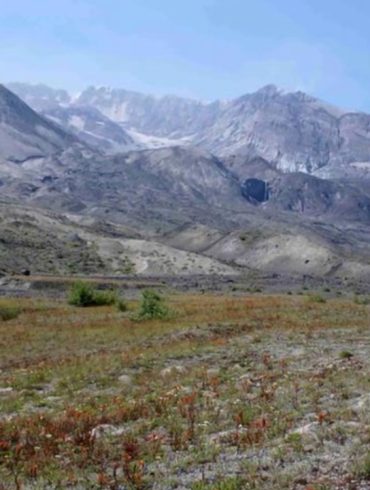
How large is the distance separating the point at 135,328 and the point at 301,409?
2470 cm

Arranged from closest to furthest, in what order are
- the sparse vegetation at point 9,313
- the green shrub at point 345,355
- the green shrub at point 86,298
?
the green shrub at point 345,355 → the sparse vegetation at point 9,313 → the green shrub at point 86,298

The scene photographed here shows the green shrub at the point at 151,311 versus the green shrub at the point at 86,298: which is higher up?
the green shrub at the point at 151,311

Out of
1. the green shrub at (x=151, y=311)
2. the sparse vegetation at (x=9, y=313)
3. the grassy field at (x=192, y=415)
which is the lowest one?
the sparse vegetation at (x=9, y=313)

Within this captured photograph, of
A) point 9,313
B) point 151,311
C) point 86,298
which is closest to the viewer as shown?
point 151,311

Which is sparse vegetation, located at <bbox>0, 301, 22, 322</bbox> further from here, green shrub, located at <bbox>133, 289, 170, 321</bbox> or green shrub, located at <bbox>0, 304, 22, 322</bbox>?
green shrub, located at <bbox>133, 289, 170, 321</bbox>

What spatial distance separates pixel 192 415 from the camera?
48.0 feet

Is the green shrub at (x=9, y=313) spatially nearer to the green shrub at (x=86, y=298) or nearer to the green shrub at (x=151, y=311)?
the green shrub at (x=86, y=298)

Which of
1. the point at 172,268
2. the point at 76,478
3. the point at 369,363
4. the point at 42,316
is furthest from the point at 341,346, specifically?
the point at 172,268

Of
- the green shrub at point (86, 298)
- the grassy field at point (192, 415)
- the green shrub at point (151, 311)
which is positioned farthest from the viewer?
the green shrub at point (86, 298)

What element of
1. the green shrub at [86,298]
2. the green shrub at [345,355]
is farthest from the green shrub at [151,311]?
the green shrub at [345,355]

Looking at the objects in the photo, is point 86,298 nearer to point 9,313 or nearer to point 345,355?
point 9,313

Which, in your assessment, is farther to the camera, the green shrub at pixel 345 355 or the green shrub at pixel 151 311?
the green shrub at pixel 151 311

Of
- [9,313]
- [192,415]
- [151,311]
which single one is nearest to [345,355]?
[192,415]

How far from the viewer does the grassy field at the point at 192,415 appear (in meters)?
11.0
